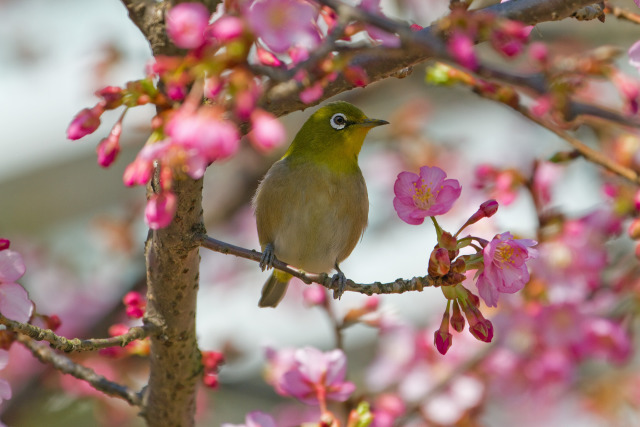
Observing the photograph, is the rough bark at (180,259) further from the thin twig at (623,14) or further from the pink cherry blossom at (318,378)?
the thin twig at (623,14)

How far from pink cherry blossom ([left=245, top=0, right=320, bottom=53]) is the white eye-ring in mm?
1778

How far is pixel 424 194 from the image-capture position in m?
1.88

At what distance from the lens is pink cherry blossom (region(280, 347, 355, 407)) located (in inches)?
91.8

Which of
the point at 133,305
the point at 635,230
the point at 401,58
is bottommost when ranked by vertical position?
the point at 635,230

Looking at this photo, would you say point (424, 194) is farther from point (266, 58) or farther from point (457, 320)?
point (266, 58)

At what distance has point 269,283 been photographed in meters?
3.38

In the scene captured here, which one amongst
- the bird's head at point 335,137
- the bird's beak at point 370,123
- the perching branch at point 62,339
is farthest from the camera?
the bird's head at point 335,137

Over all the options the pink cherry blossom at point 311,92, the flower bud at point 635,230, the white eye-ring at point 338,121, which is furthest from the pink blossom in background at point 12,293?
the flower bud at point 635,230

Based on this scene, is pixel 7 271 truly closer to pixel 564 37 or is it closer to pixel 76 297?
pixel 76 297

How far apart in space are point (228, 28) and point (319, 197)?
5.91ft

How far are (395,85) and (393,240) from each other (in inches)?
68.8

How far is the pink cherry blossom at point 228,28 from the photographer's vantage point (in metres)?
1.27

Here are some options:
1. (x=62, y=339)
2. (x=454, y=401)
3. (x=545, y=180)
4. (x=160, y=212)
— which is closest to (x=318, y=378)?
(x=62, y=339)

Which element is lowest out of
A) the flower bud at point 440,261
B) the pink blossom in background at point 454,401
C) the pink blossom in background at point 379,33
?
the pink blossom in background at point 454,401
